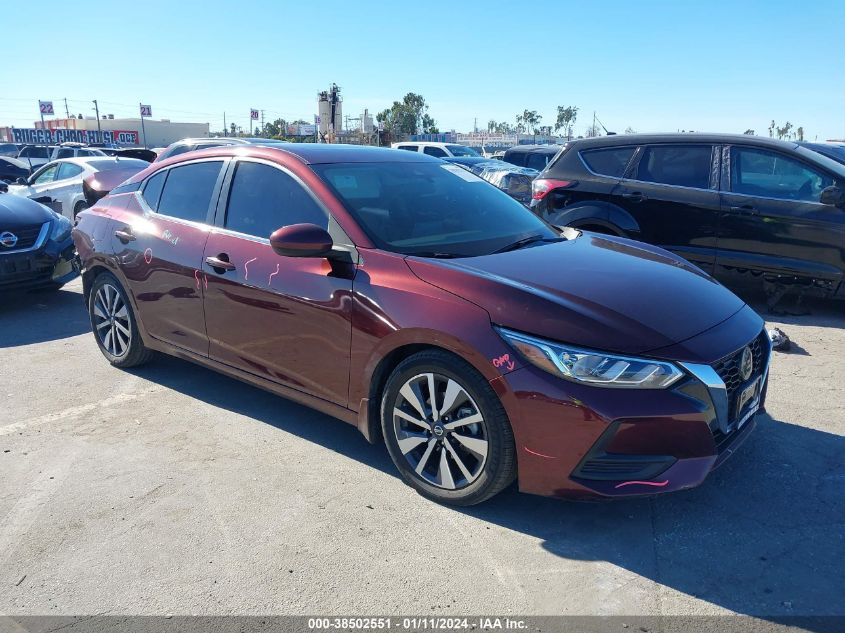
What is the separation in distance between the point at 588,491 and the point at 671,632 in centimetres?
62

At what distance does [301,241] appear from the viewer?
11.3 ft

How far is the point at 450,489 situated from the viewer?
329cm

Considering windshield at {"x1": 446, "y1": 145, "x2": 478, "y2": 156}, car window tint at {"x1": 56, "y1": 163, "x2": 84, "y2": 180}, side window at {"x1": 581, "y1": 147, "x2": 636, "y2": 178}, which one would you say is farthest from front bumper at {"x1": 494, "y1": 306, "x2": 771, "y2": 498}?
windshield at {"x1": 446, "y1": 145, "x2": 478, "y2": 156}

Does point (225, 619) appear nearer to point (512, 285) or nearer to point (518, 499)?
point (518, 499)

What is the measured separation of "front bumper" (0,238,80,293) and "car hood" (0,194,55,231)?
1.04 feet

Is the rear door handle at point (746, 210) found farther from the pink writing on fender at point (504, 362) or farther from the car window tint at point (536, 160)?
the car window tint at point (536, 160)

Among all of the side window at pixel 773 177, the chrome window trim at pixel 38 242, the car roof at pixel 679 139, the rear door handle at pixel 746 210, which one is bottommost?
the chrome window trim at pixel 38 242

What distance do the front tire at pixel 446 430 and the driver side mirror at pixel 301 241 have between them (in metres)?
0.74

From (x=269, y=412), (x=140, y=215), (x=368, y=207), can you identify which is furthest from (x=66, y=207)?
(x=368, y=207)

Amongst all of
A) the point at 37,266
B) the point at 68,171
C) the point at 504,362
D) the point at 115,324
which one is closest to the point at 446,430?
the point at 504,362

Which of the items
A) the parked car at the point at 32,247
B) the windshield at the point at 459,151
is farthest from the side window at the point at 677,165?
the windshield at the point at 459,151

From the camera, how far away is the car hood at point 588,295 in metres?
2.94

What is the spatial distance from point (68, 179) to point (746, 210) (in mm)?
11014

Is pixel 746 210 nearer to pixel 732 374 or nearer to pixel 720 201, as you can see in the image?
pixel 720 201
